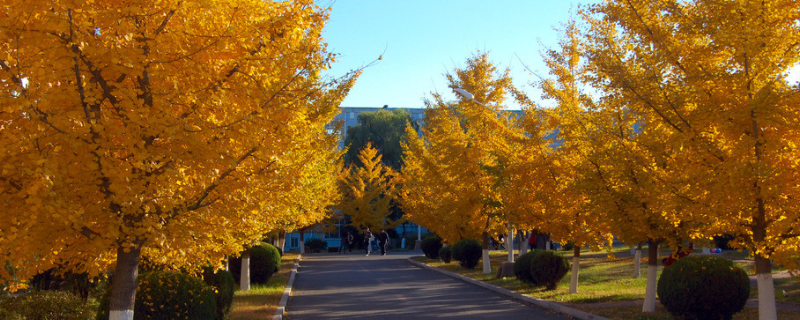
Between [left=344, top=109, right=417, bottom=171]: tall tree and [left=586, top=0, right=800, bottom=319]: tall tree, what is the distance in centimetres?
4752

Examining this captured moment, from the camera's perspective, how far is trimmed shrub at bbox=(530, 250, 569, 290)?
54.4ft

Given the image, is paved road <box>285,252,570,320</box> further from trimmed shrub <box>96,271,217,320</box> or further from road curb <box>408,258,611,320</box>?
trimmed shrub <box>96,271,217,320</box>

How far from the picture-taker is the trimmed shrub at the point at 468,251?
2539 centimetres

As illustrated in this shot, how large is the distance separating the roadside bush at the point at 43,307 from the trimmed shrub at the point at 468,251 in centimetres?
1740

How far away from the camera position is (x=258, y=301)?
14844mm

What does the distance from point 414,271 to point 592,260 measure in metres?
8.19

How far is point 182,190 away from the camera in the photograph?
6367 millimetres

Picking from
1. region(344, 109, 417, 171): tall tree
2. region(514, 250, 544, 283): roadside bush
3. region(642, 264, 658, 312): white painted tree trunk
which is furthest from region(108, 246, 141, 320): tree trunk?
region(344, 109, 417, 171): tall tree

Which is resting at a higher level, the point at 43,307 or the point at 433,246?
the point at 433,246

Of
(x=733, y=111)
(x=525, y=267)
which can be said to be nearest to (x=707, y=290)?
(x=733, y=111)

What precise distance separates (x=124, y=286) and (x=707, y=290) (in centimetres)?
897

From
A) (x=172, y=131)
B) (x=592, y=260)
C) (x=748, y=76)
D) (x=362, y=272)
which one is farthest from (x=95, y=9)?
(x=592, y=260)

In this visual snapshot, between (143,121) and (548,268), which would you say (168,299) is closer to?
(143,121)

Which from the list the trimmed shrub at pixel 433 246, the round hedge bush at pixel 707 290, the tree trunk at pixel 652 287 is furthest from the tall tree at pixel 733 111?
the trimmed shrub at pixel 433 246
